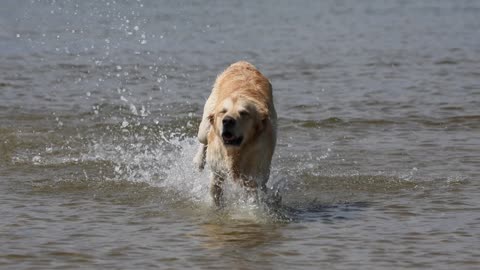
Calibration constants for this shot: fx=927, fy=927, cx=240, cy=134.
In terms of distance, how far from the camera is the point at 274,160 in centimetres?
1100

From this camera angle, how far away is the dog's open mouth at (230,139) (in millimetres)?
7801

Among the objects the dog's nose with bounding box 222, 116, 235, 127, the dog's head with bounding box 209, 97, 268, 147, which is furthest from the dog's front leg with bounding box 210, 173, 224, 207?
the dog's nose with bounding box 222, 116, 235, 127

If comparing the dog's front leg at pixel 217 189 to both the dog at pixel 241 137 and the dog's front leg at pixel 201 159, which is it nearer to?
the dog at pixel 241 137

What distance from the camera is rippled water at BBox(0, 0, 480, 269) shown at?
7.17 metres

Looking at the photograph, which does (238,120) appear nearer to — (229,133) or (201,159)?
(229,133)

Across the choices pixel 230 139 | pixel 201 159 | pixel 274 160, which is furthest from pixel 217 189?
pixel 274 160

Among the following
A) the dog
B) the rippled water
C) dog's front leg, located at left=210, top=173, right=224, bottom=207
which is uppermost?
the dog

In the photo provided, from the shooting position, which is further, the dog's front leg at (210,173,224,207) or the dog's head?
the dog's front leg at (210,173,224,207)

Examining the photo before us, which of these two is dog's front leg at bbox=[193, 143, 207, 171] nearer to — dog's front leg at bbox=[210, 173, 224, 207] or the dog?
the dog

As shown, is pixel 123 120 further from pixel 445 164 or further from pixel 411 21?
pixel 411 21

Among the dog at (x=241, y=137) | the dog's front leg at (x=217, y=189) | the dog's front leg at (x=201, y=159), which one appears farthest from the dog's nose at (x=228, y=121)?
the dog's front leg at (x=201, y=159)

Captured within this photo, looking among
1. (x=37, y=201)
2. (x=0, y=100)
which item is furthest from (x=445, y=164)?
(x=0, y=100)

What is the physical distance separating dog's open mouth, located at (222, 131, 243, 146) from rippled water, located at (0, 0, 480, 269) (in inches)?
24.7

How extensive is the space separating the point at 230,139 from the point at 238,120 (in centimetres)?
20
